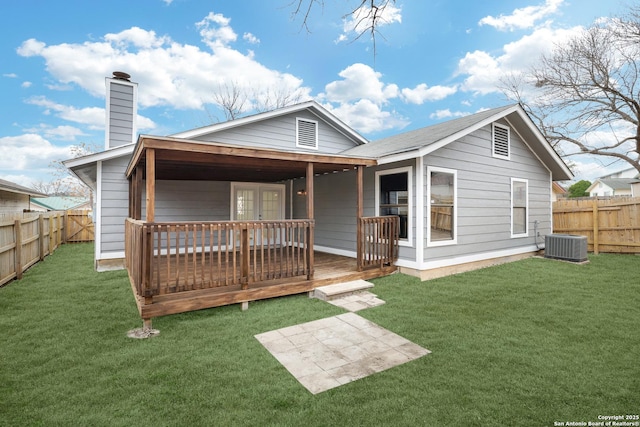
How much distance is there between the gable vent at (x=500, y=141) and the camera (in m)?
7.42

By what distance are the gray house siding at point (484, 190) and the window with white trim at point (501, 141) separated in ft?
0.48

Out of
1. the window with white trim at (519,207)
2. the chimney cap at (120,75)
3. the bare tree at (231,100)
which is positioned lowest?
the window with white trim at (519,207)

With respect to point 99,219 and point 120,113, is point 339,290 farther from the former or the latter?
point 120,113

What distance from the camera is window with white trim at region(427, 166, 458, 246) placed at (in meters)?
6.11

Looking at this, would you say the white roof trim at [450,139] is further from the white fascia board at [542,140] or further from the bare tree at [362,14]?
the bare tree at [362,14]

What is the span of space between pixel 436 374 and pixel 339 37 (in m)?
3.56

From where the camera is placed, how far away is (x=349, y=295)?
16.9 ft

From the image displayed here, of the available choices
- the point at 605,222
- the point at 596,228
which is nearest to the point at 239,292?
the point at 596,228

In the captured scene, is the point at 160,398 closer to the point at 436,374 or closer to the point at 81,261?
the point at 436,374

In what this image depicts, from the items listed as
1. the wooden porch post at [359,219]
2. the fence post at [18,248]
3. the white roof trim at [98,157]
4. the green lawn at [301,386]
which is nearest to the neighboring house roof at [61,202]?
the fence post at [18,248]

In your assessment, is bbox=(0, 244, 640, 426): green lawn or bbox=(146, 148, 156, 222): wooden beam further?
bbox=(146, 148, 156, 222): wooden beam

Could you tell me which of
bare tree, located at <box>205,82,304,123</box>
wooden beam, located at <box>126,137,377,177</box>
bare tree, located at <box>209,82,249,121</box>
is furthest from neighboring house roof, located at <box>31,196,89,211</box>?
wooden beam, located at <box>126,137,377,177</box>

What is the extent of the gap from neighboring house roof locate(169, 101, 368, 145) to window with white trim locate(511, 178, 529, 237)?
→ 186 inches

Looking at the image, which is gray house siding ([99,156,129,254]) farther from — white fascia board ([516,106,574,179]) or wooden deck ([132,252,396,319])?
white fascia board ([516,106,574,179])
